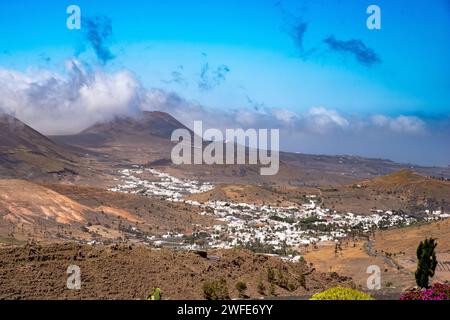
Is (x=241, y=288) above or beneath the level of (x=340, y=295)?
beneath

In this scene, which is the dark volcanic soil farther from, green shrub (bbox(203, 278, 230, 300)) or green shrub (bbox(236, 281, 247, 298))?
green shrub (bbox(203, 278, 230, 300))

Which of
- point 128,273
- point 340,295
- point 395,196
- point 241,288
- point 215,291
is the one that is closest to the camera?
point 340,295

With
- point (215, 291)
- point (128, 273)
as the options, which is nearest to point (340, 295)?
Result: point (215, 291)

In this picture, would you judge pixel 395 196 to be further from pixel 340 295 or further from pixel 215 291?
pixel 340 295

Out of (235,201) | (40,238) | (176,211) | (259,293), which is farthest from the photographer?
(235,201)

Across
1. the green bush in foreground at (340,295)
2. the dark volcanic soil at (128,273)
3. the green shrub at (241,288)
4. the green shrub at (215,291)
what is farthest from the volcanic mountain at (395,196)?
the green bush in foreground at (340,295)
